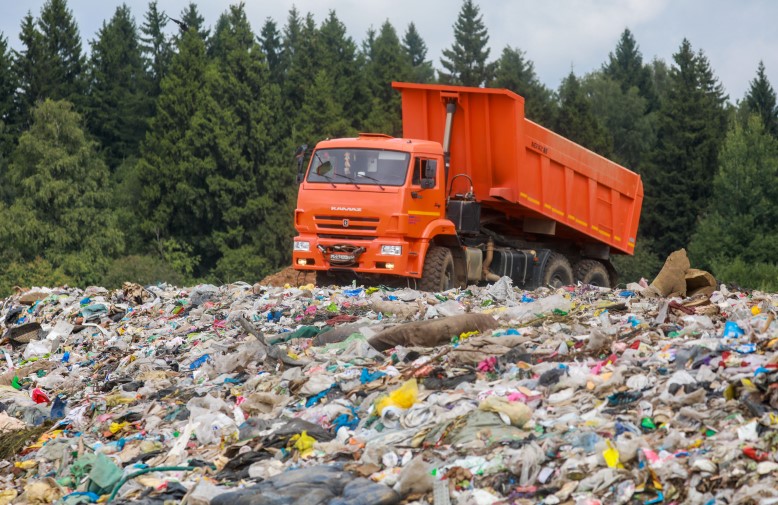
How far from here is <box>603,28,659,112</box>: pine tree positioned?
72.9 meters

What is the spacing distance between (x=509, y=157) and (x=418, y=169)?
145 cm

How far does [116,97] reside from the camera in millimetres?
57156

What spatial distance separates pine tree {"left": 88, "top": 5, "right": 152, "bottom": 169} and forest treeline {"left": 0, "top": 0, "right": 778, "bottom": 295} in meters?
0.09

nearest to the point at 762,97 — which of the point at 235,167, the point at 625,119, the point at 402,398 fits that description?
the point at 625,119

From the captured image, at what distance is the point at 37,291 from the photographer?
1727 centimetres

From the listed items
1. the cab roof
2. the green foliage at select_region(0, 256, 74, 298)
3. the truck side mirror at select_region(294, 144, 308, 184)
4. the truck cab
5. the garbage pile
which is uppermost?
the cab roof

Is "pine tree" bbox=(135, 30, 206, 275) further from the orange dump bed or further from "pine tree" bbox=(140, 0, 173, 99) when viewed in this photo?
the orange dump bed

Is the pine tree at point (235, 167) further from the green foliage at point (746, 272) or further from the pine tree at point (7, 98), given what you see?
the green foliage at point (746, 272)

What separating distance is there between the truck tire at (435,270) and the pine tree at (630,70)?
2218 inches

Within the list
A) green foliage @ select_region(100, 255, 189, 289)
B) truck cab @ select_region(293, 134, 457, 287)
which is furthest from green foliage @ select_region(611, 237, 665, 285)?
truck cab @ select_region(293, 134, 457, 287)

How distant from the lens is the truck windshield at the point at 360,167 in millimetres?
15312

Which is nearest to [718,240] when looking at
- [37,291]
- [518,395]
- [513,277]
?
[513,277]

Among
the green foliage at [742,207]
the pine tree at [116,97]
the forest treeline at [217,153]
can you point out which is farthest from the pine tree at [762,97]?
the pine tree at [116,97]

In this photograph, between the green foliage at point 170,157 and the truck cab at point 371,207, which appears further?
the green foliage at point 170,157
